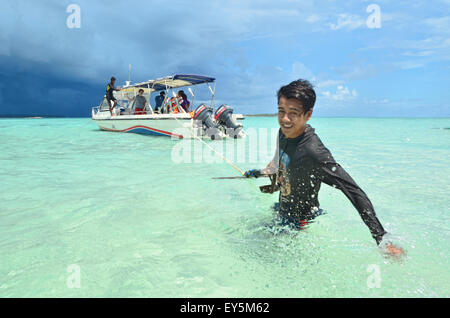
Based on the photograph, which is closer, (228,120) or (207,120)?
(207,120)

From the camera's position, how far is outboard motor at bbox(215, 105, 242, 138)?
1376cm

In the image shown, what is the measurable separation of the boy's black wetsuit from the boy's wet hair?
0.23 m

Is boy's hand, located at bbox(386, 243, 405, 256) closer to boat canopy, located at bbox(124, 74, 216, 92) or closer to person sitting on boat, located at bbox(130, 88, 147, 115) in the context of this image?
boat canopy, located at bbox(124, 74, 216, 92)

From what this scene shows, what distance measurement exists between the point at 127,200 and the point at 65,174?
8.87 ft

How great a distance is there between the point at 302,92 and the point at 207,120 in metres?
11.2

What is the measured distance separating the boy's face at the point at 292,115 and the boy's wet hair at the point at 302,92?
0.03 metres

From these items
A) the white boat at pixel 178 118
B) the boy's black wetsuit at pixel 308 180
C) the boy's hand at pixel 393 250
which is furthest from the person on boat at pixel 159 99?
the boy's hand at pixel 393 250

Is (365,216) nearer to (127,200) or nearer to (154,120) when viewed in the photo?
(127,200)

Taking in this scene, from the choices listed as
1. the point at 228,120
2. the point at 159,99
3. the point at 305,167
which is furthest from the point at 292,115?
the point at 159,99

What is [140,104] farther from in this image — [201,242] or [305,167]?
[305,167]

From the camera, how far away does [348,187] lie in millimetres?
1883

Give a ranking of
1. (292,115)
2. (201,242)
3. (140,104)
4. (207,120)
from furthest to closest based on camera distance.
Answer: (140,104) < (207,120) < (201,242) < (292,115)

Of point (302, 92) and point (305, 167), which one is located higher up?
point (302, 92)

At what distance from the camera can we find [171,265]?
230 cm
